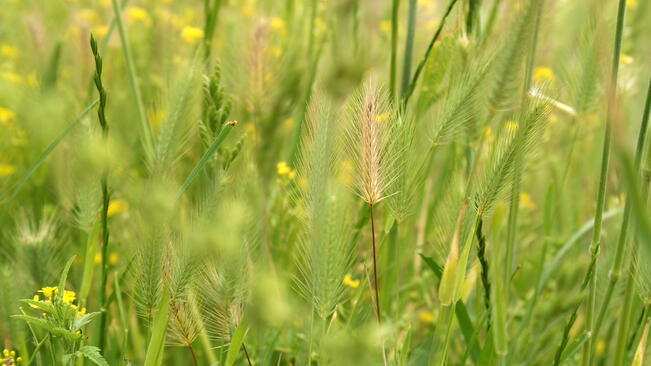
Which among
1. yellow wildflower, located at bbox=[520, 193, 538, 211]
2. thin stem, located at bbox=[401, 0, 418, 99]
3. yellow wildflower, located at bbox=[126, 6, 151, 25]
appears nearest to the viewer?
thin stem, located at bbox=[401, 0, 418, 99]

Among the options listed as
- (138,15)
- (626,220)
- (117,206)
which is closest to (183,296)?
(626,220)

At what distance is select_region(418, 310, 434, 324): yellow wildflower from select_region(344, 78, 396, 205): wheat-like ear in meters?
0.49

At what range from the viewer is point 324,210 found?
2.79 feet

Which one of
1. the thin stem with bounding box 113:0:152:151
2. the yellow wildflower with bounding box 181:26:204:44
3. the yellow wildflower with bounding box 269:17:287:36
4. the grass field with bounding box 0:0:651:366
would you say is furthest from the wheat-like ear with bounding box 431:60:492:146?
the yellow wildflower with bounding box 181:26:204:44

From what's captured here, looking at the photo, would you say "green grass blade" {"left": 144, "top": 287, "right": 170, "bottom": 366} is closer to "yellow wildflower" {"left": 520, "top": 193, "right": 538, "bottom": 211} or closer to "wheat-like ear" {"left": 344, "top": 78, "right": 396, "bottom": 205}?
"wheat-like ear" {"left": 344, "top": 78, "right": 396, "bottom": 205}

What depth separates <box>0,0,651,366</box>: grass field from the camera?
0.82 meters

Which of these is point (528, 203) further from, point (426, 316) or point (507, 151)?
point (507, 151)

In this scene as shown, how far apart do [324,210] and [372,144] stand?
0.09m

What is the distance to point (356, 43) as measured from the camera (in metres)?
1.44

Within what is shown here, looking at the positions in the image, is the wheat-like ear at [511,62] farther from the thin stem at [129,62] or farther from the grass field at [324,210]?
the thin stem at [129,62]

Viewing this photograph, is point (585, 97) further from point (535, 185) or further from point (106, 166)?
point (106, 166)

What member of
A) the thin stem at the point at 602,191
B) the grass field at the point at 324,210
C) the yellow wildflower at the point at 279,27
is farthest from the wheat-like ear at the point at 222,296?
the yellow wildflower at the point at 279,27

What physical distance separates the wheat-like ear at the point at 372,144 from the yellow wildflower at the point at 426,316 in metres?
0.49

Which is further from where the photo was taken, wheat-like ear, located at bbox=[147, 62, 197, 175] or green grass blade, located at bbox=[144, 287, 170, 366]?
wheat-like ear, located at bbox=[147, 62, 197, 175]
